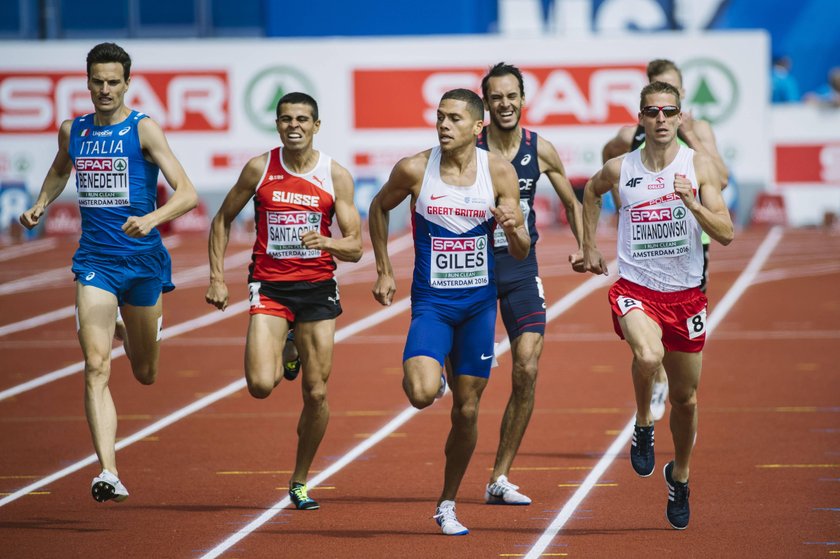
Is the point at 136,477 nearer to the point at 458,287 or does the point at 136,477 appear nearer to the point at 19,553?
the point at 19,553

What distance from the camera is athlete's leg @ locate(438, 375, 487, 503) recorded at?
7949 millimetres

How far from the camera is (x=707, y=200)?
8.07 metres

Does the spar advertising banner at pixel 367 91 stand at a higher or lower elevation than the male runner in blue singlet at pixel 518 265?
higher

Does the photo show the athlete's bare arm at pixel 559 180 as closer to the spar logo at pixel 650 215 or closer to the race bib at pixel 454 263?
the spar logo at pixel 650 215

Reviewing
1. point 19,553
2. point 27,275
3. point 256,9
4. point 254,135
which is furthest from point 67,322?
point 256,9

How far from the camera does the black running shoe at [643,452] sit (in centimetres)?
915

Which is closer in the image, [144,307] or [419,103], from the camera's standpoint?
[144,307]

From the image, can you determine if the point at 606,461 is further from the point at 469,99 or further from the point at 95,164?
the point at 95,164

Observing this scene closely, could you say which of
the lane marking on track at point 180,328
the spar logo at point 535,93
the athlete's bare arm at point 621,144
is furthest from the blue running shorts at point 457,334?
the spar logo at point 535,93

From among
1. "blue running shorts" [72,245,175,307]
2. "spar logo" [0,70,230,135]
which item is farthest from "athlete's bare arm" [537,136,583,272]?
"spar logo" [0,70,230,135]

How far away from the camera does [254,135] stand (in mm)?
25312

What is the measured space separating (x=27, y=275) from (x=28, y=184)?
12.6 feet

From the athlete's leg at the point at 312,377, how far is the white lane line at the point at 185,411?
1731mm

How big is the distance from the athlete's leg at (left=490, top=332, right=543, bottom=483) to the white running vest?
3.00 ft
